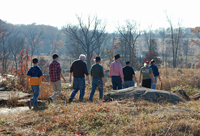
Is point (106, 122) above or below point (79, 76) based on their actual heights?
below

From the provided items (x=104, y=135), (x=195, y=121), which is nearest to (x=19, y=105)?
(x=104, y=135)

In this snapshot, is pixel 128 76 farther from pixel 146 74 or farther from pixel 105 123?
pixel 105 123

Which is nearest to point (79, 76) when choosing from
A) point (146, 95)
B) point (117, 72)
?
point (117, 72)

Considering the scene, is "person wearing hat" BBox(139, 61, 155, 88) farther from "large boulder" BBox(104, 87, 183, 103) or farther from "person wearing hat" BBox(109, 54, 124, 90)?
"large boulder" BBox(104, 87, 183, 103)

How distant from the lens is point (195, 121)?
416cm

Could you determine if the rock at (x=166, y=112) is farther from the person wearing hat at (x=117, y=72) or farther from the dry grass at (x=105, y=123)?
the person wearing hat at (x=117, y=72)

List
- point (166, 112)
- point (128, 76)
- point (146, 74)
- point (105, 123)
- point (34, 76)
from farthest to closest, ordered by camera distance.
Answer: point (146, 74) → point (128, 76) → point (34, 76) → point (166, 112) → point (105, 123)

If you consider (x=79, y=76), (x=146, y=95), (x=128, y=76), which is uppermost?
(x=79, y=76)

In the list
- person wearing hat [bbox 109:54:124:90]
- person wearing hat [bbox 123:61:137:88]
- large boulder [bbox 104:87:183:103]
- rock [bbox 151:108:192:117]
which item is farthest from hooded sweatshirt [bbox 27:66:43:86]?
rock [bbox 151:108:192:117]

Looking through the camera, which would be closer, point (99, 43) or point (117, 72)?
point (117, 72)

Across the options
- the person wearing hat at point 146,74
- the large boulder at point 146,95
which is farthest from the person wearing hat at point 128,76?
the large boulder at point 146,95

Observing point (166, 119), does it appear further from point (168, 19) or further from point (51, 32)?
point (51, 32)

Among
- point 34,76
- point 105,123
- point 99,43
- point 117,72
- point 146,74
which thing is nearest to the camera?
point 105,123

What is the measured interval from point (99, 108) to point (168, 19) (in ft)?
112
